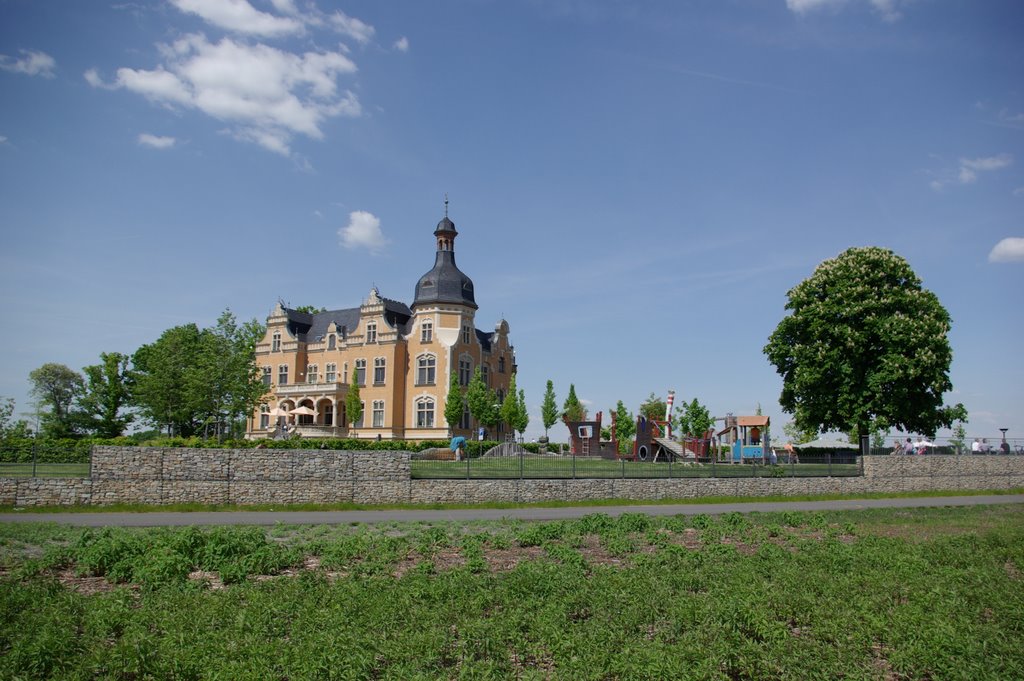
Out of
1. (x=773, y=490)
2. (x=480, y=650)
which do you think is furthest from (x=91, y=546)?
(x=773, y=490)

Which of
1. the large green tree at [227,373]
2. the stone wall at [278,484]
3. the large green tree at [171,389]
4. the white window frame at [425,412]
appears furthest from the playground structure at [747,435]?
the large green tree at [171,389]

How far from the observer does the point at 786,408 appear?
46969 millimetres

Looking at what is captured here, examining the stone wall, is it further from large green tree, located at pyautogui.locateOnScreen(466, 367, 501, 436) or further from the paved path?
large green tree, located at pyautogui.locateOnScreen(466, 367, 501, 436)

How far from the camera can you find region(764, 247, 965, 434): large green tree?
1639 inches

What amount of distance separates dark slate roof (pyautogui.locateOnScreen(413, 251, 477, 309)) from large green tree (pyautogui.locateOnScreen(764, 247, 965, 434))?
97.9 feet

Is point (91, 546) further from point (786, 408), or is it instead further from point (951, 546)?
point (786, 408)

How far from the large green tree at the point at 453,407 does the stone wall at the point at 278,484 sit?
114 ft

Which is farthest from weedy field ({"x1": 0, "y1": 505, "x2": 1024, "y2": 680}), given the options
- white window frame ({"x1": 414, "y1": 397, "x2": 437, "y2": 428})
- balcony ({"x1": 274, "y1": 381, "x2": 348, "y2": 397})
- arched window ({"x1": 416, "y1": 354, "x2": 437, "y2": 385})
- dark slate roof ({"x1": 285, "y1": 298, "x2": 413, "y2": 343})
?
dark slate roof ({"x1": 285, "y1": 298, "x2": 413, "y2": 343})

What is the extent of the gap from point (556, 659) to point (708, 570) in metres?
4.41

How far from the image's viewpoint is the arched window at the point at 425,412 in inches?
2549

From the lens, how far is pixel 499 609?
27.5 ft

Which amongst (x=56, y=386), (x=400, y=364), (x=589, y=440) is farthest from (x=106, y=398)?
(x=589, y=440)

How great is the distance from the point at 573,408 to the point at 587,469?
55939 mm

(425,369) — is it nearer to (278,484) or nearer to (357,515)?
(278,484)
